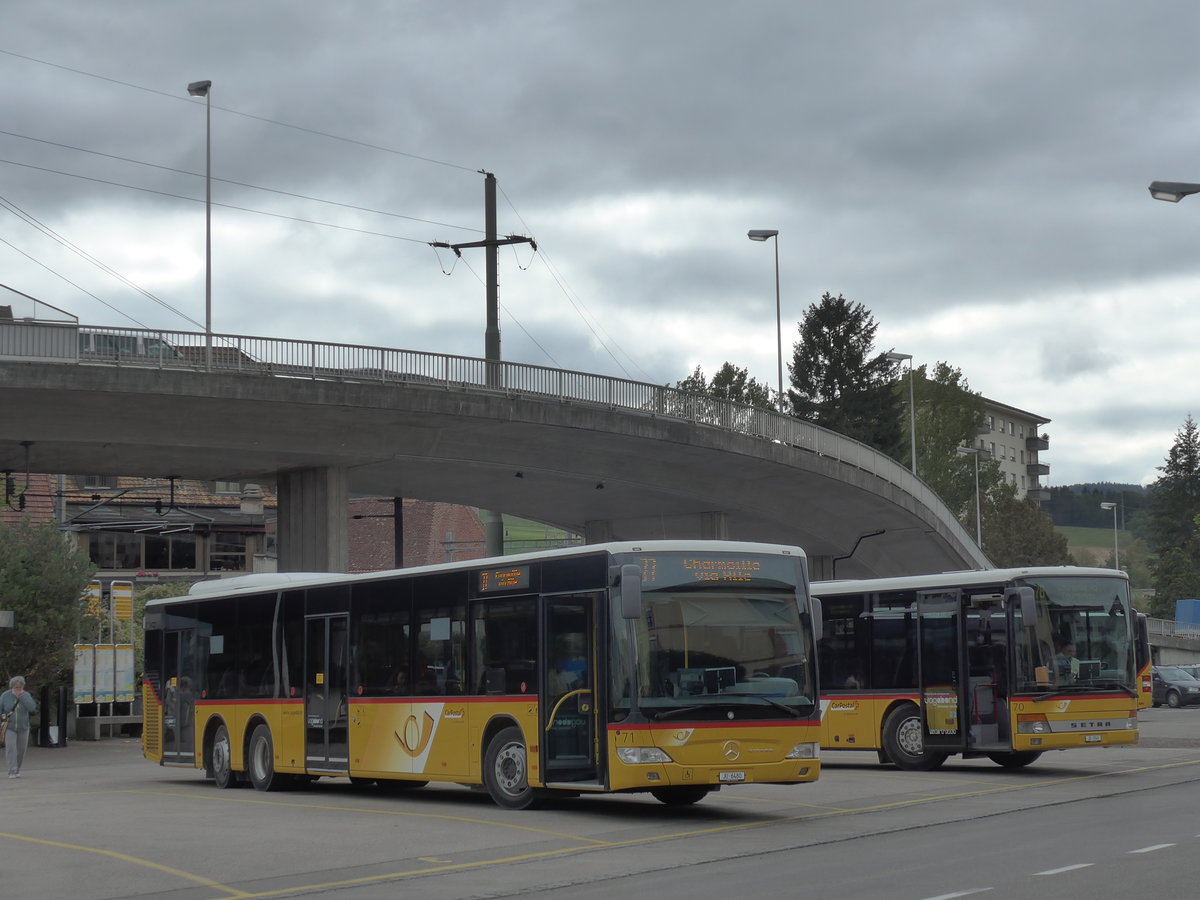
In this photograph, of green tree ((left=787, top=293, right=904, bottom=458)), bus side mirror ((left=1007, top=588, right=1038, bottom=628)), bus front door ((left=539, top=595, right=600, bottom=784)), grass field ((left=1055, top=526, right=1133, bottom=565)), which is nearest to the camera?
bus front door ((left=539, top=595, right=600, bottom=784))

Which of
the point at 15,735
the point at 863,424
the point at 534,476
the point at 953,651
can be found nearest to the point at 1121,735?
the point at 953,651

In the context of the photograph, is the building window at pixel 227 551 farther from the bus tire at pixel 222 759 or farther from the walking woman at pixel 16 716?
the bus tire at pixel 222 759

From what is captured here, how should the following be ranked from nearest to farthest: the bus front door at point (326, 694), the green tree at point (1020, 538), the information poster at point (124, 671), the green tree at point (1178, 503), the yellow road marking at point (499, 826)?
the yellow road marking at point (499, 826) → the bus front door at point (326, 694) → the information poster at point (124, 671) → the green tree at point (1020, 538) → the green tree at point (1178, 503)

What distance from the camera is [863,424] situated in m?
95.2

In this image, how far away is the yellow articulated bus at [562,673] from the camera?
15883 millimetres

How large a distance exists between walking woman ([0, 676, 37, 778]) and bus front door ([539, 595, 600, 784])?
1234cm

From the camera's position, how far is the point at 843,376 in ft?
318

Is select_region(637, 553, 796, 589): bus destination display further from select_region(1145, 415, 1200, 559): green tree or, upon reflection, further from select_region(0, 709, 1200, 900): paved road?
select_region(1145, 415, 1200, 559): green tree

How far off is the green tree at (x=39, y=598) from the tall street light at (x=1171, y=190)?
23.8 meters

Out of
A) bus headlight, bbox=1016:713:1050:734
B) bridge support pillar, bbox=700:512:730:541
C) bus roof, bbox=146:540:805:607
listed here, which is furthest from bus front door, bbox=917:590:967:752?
bridge support pillar, bbox=700:512:730:541

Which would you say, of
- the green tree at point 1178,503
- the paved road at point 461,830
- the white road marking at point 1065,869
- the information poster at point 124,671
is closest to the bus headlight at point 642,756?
the paved road at point 461,830

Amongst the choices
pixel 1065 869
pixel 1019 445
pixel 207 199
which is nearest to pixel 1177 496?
pixel 1019 445

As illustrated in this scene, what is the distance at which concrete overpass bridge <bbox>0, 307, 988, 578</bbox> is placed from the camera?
3288 cm

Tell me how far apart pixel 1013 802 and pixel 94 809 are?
1045 centimetres
